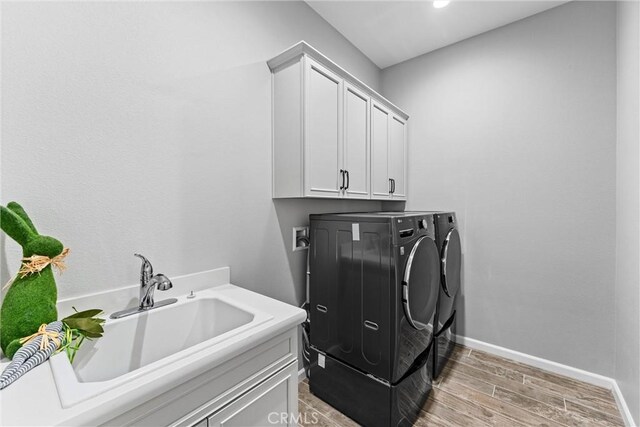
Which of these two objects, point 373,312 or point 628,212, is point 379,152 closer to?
point 373,312

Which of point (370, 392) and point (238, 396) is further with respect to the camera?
point (370, 392)

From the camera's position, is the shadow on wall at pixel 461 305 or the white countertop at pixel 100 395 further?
the shadow on wall at pixel 461 305

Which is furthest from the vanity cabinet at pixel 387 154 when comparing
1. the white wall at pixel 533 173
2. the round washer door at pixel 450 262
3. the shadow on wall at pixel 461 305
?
the shadow on wall at pixel 461 305

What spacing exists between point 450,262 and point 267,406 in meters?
1.66

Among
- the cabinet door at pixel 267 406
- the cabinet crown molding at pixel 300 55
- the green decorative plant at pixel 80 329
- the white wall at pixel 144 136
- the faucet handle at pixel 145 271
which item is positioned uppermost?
the cabinet crown molding at pixel 300 55

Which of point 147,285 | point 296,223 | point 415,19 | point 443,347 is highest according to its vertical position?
point 415,19

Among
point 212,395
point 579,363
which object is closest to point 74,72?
point 212,395

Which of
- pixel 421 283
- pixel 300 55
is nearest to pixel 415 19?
pixel 300 55

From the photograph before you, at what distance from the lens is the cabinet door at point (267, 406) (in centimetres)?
87

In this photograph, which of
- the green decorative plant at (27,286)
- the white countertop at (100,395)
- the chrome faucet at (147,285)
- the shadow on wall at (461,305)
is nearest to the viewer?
the white countertop at (100,395)

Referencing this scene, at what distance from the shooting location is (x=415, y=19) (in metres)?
2.20

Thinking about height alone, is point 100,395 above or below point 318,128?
below

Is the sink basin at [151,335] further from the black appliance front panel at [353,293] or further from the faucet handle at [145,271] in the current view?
the black appliance front panel at [353,293]

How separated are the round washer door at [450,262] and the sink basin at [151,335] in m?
1.49
